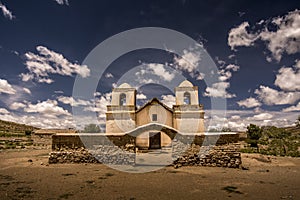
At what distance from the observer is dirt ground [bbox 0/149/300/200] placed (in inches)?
281

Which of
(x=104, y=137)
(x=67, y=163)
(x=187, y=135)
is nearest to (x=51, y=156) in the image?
(x=67, y=163)

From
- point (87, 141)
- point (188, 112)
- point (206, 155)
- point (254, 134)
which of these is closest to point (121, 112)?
point (188, 112)

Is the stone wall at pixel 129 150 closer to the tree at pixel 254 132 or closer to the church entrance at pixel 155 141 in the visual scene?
the church entrance at pixel 155 141

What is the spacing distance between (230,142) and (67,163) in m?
10.5

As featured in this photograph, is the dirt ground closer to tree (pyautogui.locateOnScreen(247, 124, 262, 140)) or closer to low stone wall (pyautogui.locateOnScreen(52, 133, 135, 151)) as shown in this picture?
low stone wall (pyautogui.locateOnScreen(52, 133, 135, 151))

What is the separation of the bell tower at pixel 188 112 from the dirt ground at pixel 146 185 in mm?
14709

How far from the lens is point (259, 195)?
721 centimetres

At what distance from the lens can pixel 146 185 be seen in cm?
856

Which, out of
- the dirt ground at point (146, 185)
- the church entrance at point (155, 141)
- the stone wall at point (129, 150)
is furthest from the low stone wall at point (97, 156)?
the church entrance at point (155, 141)

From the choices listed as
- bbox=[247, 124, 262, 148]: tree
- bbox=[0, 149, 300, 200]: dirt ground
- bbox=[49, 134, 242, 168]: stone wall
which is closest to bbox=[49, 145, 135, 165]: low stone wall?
bbox=[49, 134, 242, 168]: stone wall

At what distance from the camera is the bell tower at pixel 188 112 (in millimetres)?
26484

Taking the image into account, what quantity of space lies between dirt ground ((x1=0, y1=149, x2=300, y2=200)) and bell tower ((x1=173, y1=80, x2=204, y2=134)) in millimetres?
14709

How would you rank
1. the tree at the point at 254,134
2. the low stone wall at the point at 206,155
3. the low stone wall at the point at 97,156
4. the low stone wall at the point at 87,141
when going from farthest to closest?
1. the tree at the point at 254,134
2. the low stone wall at the point at 87,141
3. the low stone wall at the point at 97,156
4. the low stone wall at the point at 206,155

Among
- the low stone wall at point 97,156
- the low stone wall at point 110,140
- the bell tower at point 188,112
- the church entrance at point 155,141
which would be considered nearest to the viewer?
the low stone wall at point 110,140
